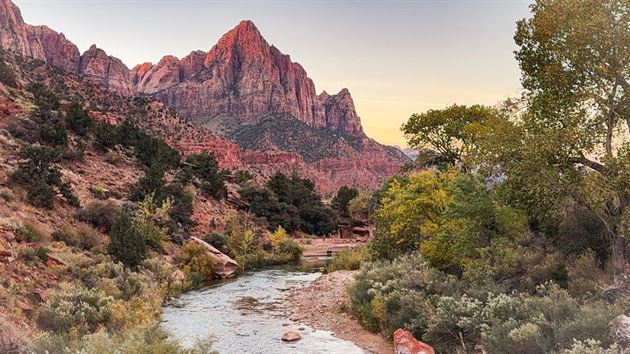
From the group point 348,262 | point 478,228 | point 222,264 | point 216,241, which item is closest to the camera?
point 478,228

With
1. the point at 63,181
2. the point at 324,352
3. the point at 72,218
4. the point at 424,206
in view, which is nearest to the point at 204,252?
the point at 72,218

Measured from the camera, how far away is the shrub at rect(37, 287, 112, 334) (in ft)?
54.5

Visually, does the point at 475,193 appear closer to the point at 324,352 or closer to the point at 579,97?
the point at 579,97

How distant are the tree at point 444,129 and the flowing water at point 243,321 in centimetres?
1631

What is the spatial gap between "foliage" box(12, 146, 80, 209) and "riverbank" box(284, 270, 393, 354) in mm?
18713

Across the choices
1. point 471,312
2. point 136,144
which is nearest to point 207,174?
point 136,144

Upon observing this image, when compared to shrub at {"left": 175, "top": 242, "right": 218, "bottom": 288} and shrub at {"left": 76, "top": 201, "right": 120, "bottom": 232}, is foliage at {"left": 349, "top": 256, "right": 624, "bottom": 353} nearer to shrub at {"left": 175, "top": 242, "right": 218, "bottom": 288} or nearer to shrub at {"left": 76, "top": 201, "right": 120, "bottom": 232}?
shrub at {"left": 175, "top": 242, "right": 218, "bottom": 288}

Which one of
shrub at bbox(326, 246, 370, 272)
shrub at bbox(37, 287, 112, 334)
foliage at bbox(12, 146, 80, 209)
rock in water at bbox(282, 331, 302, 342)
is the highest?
foliage at bbox(12, 146, 80, 209)

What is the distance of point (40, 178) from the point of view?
3444 centimetres

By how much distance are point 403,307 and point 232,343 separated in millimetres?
7500

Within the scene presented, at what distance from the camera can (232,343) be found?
19.9 meters

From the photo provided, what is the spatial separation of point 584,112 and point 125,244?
1047 inches

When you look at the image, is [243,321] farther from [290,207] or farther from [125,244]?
[290,207]

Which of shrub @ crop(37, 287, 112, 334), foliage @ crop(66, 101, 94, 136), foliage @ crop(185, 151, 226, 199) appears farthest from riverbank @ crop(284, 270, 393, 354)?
foliage @ crop(66, 101, 94, 136)
